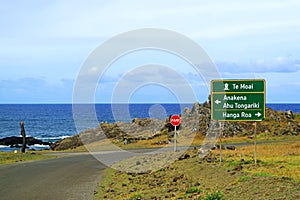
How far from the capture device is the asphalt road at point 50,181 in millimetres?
18484

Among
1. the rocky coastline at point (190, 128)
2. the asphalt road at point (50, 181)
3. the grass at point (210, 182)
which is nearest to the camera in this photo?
the grass at point (210, 182)

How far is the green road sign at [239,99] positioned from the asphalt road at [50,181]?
6611mm

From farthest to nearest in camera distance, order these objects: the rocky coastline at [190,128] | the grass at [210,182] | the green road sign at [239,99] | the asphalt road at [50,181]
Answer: the rocky coastline at [190,128] → the green road sign at [239,99] → the asphalt road at [50,181] → the grass at [210,182]

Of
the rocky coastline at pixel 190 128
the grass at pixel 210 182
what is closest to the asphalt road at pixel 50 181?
the grass at pixel 210 182

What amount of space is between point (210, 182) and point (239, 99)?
5245 millimetres

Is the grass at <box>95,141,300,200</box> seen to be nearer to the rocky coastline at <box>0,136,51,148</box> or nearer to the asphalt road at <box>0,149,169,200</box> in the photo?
the asphalt road at <box>0,149,169,200</box>

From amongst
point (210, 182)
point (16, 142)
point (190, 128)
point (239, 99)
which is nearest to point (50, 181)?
point (210, 182)

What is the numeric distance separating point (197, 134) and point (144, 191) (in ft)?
140

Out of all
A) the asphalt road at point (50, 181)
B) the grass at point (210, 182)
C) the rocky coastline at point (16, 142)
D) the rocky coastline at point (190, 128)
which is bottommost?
the rocky coastline at point (16, 142)

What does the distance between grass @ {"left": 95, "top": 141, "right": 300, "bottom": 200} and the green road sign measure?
208cm

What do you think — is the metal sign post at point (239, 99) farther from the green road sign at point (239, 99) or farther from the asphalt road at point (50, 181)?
the asphalt road at point (50, 181)

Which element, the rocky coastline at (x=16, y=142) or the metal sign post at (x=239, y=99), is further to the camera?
the rocky coastline at (x=16, y=142)

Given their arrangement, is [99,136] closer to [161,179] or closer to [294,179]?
[161,179]

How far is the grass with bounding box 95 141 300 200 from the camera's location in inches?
570
